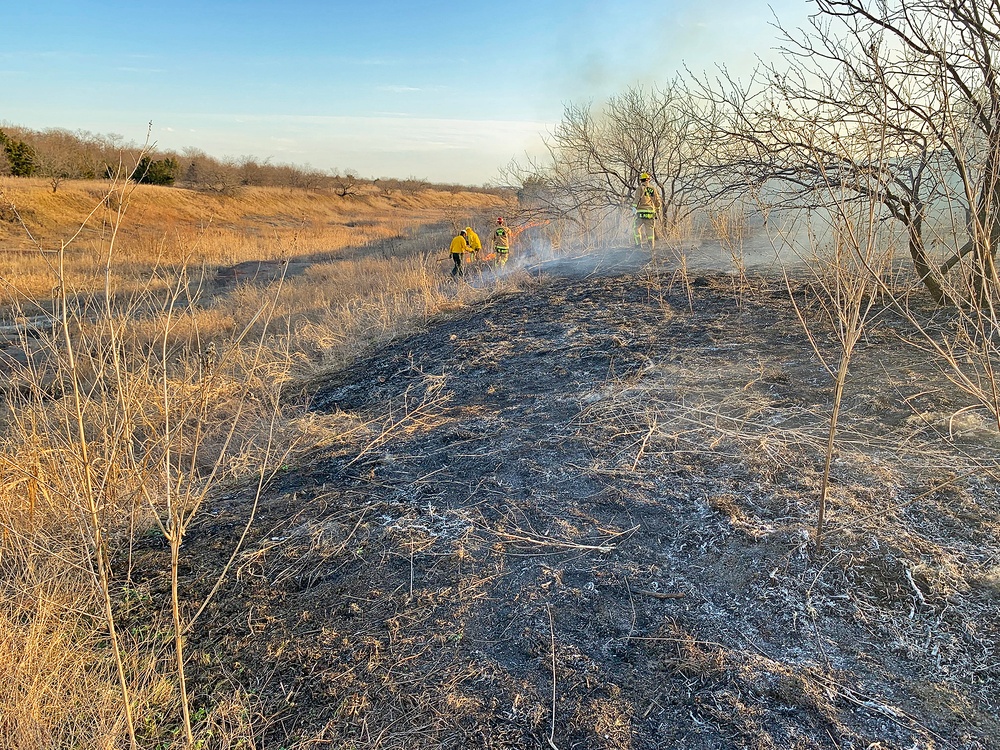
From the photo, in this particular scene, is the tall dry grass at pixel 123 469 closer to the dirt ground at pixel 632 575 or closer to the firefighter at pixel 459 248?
the dirt ground at pixel 632 575

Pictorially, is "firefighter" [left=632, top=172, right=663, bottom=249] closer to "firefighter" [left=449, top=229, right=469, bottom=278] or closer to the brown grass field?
"firefighter" [left=449, top=229, right=469, bottom=278]

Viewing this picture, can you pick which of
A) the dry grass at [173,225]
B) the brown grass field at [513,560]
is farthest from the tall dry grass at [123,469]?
the dry grass at [173,225]

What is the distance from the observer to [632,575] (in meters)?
2.84

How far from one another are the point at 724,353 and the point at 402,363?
3.70 metres

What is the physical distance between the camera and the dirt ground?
213 centimetres

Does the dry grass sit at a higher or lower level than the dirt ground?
higher

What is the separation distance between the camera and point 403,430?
16.3ft

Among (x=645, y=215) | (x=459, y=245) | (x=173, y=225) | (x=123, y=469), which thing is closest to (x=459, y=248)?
(x=459, y=245)

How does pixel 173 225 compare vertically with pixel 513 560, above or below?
above

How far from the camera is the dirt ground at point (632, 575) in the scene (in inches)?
83.8

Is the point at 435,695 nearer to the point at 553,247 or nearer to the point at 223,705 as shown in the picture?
the point at 223,705

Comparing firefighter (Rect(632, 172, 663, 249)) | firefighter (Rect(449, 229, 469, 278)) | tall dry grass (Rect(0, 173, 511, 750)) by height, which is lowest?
tall dry grass (Rect(0, 173, 511, 750))

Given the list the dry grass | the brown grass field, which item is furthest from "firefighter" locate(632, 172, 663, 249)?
the dry grass

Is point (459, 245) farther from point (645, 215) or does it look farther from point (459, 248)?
point (645, 215)
